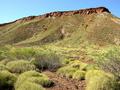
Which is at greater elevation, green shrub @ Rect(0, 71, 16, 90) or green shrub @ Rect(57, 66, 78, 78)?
green shrub @ Rect(0, 71, 16, 90)

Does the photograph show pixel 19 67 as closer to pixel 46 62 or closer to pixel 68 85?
pixel 46 62

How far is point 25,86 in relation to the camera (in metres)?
14.0

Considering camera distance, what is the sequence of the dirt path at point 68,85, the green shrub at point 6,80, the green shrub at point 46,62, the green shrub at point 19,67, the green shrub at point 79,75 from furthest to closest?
1. the green shrub at point 46,62
2. the green shrub at point 19,67
3. the green shrub at point 79,75
4. the dirt path at point 68,85
5. the green shrub at point 6,80

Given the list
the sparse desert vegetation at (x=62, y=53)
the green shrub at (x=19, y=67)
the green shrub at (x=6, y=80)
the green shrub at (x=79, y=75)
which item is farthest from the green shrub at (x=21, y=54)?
the green shrub at (x=6, y=80)

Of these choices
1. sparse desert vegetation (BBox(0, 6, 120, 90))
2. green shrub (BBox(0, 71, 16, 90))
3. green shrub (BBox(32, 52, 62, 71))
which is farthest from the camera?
green shrub (BBox(32, 52, 62, 71))

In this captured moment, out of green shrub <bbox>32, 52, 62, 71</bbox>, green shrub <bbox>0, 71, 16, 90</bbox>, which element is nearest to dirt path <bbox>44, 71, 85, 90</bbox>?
green shrub <bbox>0, 71, 16, 90</bbox>

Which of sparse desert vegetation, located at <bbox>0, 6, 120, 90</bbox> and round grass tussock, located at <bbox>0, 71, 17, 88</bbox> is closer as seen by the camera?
round grass tussock, located at <bbox>0, 71, 17, 88</bbox>

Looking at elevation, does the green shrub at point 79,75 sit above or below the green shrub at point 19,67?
below

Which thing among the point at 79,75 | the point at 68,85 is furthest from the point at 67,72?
the point at 68,85

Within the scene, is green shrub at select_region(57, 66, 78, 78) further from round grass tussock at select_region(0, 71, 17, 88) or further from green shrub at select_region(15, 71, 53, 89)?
round grass tussock at select_region(0, 71, 17, 88)

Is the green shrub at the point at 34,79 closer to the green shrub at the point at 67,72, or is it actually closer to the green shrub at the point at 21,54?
the green shrub at the point at 67,72

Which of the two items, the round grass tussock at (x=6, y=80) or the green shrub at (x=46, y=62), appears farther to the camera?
the green shrub at (x=46, y=62)

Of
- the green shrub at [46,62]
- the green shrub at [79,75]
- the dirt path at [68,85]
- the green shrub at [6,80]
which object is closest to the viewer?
the green shrub at [6,80]

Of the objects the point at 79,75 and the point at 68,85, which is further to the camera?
the point at 79,75
